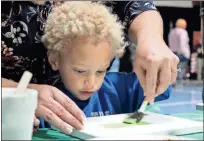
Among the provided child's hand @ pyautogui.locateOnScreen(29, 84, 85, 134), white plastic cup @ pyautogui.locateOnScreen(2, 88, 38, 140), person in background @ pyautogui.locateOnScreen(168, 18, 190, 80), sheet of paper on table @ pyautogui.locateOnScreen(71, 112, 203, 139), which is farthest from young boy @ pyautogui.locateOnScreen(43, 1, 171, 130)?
person in background @ pyautogui.locateOnScreen(168, 18, 190, 80)

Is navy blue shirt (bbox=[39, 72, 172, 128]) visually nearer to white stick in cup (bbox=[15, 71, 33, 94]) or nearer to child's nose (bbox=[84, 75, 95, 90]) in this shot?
child's nose (bbox=[84, 75, 95, 90])

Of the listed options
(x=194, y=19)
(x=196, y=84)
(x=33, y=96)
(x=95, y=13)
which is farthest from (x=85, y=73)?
(x=194, y=19)

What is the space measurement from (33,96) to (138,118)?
471 millimetres

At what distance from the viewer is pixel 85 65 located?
1.07 meters

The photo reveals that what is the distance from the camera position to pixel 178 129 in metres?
0.82

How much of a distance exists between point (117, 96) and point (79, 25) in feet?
0.92

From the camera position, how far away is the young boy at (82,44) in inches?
42.3

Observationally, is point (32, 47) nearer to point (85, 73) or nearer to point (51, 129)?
point (85, 73)

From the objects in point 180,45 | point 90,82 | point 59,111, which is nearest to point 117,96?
point 90,82

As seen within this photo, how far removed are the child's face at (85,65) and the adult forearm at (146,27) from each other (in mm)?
85

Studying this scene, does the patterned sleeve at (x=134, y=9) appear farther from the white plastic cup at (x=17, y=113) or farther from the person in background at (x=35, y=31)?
the white plastic cup at (x=17, y=113)

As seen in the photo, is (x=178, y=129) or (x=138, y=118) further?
(x=138, y=118)

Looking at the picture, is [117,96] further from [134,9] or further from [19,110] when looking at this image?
[19,110]

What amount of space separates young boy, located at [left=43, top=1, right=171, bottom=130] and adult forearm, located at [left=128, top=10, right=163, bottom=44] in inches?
1.6
